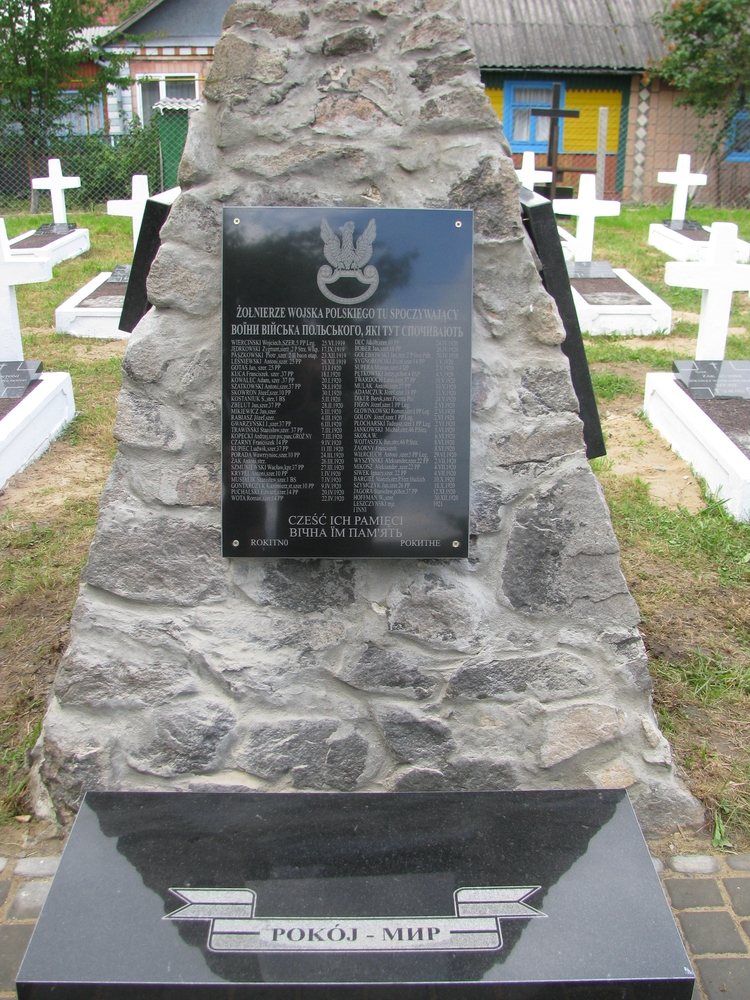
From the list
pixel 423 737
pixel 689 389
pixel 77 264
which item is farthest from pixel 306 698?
pixel 77 264

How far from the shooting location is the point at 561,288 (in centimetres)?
301

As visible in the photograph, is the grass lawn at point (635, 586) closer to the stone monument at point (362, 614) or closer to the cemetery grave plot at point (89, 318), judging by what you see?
the stone monument at point (362, 614)

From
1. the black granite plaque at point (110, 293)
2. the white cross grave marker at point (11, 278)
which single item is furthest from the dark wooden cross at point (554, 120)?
the white cross grave marker at point (11, 278)

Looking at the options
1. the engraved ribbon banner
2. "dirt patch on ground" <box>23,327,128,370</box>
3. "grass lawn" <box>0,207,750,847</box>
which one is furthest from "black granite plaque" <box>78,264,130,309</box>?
the engraved ribbon banner

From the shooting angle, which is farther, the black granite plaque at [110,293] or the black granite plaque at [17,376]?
the black granite plaque at [110,293]

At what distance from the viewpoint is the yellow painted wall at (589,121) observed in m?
19.2

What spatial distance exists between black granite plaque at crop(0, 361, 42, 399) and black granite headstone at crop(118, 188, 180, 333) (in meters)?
3.52

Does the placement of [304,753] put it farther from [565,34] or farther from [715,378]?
[565,34]

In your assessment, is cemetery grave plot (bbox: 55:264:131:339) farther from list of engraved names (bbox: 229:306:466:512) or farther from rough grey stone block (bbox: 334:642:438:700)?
rough grey stone block (bbox: 334:642:438:700)

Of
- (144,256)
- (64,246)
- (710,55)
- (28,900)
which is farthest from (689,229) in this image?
(28,900)

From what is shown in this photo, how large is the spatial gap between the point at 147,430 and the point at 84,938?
1358 mm

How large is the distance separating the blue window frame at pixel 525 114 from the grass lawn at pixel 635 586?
43.7 feet

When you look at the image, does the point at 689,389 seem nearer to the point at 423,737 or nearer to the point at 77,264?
the point at 423,737

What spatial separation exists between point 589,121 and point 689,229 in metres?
8.90
